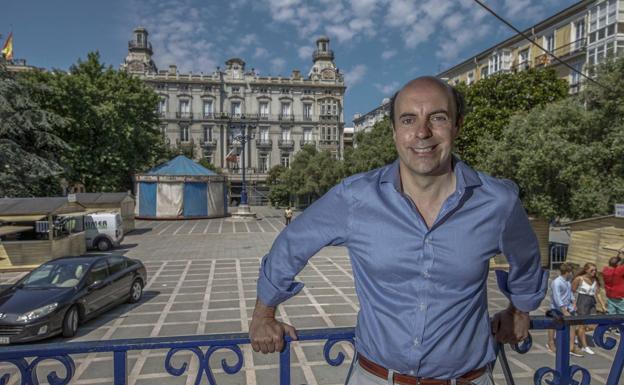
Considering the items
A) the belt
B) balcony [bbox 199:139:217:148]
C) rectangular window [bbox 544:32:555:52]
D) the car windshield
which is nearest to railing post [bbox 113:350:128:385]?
the belt

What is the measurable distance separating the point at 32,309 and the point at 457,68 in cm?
4576

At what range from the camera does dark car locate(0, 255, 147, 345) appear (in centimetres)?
802

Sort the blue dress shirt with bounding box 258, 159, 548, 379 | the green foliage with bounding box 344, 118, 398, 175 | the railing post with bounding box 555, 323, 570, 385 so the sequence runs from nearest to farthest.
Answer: the blue dress shirt with bounding box 258, 159, 548, 379 < the railing post with bounding box 555, 323, 570, 385 < the green foliage with bounding box 344, 118, 398, 175

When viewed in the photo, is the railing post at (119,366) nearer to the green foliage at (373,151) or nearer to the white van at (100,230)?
the white van at (100,230)

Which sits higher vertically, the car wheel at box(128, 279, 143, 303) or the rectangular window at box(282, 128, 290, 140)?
the rectangular window at box(282, 128, 290, 140)

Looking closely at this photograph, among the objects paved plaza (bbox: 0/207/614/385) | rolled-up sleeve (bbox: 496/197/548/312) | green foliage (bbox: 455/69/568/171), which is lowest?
paved plaza (bbox: 0/207/614/385)

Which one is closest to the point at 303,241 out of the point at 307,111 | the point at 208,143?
the point at 208,143

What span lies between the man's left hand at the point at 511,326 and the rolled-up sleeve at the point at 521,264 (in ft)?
0.35

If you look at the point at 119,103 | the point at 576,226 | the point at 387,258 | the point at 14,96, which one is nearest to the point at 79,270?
the point at 387,258

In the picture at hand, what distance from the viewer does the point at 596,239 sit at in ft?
42.9

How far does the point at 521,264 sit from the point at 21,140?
2879 centimetres

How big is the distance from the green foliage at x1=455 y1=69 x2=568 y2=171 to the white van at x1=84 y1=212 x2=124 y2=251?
1881cm

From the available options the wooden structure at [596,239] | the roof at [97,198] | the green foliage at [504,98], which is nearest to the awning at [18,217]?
the roof at [97,198]

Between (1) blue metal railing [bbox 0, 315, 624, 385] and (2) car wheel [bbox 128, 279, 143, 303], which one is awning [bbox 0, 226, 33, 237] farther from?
(1) blue metal railing [bbox 0, 315, 624, 385]
